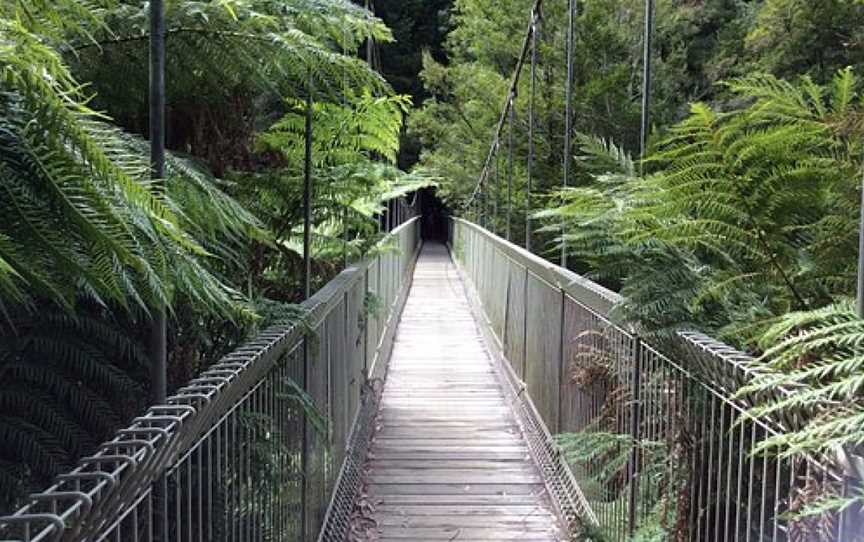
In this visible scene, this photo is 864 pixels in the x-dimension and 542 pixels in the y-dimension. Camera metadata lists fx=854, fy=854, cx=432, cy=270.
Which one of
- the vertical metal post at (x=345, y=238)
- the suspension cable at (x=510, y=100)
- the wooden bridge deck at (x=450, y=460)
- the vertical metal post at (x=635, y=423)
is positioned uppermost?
the suspension cable at (x=510, y=100)

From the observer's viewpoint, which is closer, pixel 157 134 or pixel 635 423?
pixel 157 134

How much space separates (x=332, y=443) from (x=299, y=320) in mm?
1136

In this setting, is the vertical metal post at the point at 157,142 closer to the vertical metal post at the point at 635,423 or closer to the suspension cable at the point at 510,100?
the vertical metal post at the point at 635,423

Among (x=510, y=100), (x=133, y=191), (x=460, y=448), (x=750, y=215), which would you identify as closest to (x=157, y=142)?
(x=133, y=191)

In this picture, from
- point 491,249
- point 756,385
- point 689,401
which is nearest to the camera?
point 756,385

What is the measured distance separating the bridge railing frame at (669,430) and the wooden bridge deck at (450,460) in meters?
0.36

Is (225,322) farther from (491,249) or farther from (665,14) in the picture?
(665,14)

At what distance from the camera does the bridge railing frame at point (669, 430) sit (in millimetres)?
1319

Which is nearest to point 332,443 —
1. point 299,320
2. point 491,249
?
point 299,320

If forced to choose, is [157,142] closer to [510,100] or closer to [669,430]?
[669,430]

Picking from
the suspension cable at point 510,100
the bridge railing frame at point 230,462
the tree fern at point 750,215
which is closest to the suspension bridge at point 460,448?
the bridge railing frame at point 230,462

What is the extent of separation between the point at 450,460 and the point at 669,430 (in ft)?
8.37

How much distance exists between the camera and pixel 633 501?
235 cm

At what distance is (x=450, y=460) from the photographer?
14.4ft
